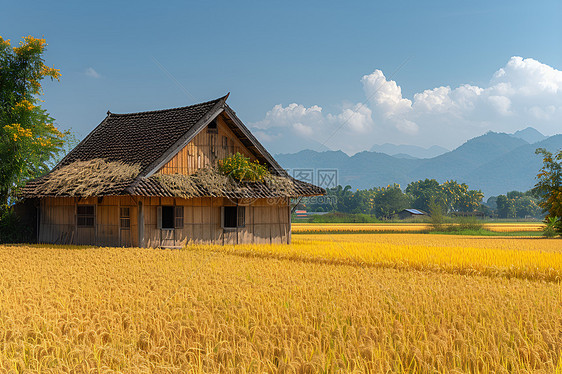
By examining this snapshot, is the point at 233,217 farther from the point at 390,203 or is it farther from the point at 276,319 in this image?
the point at 390,203

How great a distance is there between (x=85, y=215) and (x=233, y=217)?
734 cm

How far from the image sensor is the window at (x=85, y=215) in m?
24.0

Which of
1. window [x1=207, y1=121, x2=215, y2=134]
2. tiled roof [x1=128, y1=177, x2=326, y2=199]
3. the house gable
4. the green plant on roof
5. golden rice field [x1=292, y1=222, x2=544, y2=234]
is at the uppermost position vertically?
window [x1=207, y1=121, x2=215, y2=134]

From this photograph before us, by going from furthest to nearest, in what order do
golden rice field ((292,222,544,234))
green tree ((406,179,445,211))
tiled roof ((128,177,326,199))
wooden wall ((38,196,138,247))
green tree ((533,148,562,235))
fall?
green tree ((406,179,445,211)) < golden rice field ((292,222,544,234)) < green tree ((533,148,562,235)) < wooden wall ((38,196,138,247)) < tiled roof ((128,177,326,199))

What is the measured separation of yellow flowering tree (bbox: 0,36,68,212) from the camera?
85.2 ft

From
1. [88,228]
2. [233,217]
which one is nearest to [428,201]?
[233,217]

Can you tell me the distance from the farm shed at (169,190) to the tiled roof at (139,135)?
3.3 inches

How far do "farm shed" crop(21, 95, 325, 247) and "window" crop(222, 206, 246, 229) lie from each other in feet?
0.16

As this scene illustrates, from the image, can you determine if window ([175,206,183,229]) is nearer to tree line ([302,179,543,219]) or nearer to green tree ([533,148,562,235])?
green tree ([533,148,562,235])

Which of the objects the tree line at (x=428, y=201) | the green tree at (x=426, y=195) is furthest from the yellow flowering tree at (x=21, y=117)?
the green tree at (x=426, y=195)

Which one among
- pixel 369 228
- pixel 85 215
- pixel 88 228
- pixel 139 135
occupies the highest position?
pixel 139 135

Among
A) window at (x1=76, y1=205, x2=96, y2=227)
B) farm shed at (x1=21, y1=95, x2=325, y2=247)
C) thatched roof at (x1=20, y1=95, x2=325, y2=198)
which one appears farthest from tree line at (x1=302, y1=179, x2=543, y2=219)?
window at (x1=76, y1=205, x2=96, y2=227)

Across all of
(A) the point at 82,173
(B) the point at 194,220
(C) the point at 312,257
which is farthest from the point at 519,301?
(A) the point at 82,173

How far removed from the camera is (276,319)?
7.09 m
